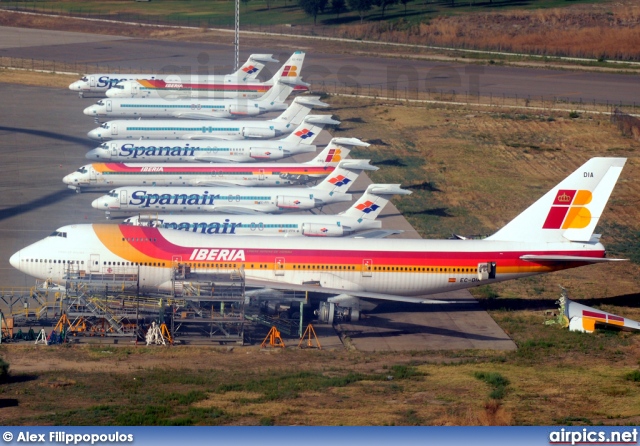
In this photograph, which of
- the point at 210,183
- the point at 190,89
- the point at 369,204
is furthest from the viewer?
the point at 190,89

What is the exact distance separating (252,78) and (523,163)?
42.1 meters

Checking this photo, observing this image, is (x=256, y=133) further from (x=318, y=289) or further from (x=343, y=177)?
(x=318, y=289)

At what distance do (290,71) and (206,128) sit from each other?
19.5m

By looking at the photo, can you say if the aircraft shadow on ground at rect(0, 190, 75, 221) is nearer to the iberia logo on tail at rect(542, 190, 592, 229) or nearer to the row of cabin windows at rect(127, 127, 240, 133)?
the row of cabin windows at rect(127, 127, 240, 133)

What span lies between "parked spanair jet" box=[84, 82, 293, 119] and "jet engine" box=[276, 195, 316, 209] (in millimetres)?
39738

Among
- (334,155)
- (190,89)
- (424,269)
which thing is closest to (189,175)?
(334,155)

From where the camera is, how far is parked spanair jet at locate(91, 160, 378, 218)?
73062 mm

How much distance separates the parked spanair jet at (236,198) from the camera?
240ft

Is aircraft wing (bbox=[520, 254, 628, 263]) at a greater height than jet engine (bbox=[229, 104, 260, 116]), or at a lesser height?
lesser

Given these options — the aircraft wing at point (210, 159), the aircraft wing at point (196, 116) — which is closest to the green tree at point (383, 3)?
the aircraft wing at point (196, 116)

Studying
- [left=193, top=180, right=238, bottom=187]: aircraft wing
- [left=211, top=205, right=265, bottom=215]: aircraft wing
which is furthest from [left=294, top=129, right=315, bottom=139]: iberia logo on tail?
[left=211, top=205, right=265, bottom=215]: aircraft wing

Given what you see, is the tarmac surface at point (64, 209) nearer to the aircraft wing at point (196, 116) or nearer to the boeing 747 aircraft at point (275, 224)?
the boeing 747 aircraft at point (275, 224)

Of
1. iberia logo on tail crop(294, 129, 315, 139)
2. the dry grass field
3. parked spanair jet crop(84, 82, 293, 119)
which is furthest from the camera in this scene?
parked spanair jet crop(84, 82, 293, 119)

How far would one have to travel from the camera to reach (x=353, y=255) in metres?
53.8
